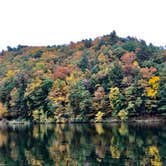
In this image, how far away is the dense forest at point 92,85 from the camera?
78000 millimetres

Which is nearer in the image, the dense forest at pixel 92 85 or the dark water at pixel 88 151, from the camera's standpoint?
the dark water at pixel 88 151

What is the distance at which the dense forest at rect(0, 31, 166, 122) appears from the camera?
7800cm

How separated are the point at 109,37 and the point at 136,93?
3782 centimetres

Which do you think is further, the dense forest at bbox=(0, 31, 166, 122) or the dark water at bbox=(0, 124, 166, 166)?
the dense forest at bbox=(0, 31, 166, 122)

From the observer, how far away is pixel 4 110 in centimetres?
9369

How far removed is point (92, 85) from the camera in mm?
86000

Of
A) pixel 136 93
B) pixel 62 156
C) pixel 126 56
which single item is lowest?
pixel 62 156

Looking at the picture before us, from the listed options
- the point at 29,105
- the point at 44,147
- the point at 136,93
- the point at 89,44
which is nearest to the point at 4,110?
the point at 29,105

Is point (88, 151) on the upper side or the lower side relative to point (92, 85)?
lower

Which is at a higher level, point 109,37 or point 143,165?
point 109,37

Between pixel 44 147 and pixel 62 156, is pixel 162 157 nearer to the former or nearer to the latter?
pixel 62 156

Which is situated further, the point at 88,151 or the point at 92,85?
the point at 92,85

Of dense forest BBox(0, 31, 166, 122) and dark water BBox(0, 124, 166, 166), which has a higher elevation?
dense forest BBox(0, 31, 166, 122)

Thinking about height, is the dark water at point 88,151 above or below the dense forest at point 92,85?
below
